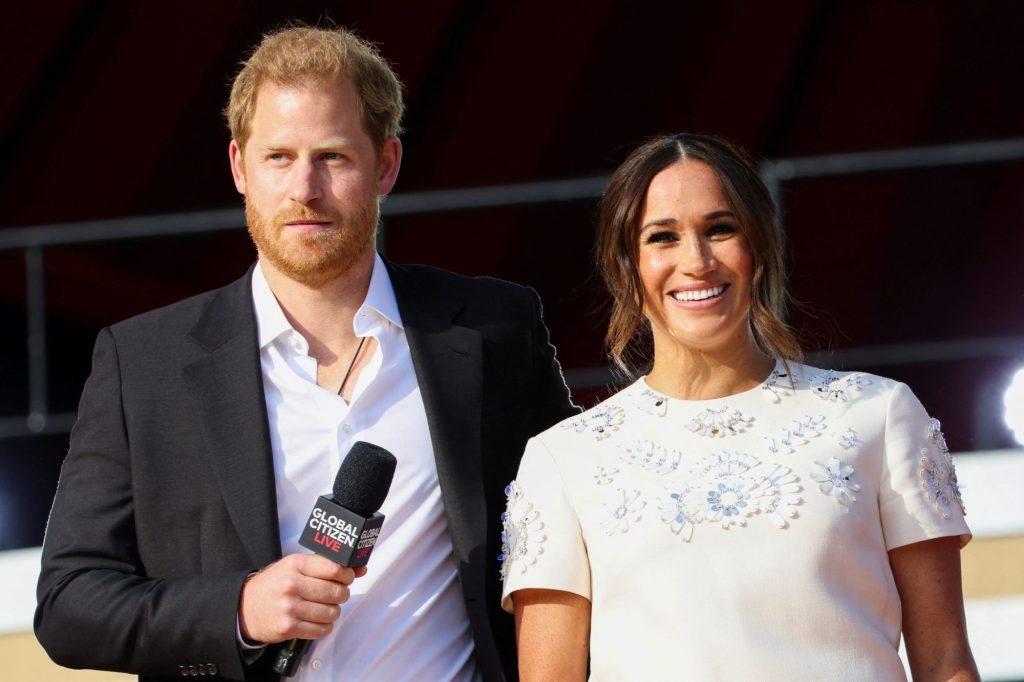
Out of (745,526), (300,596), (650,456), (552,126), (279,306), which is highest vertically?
(552,126)

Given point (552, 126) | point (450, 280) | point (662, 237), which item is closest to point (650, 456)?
point (662, 237)

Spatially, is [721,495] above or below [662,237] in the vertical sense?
below

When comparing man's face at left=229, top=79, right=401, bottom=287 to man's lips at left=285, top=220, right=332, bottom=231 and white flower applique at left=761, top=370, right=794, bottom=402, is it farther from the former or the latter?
white flower applique at left=761, top=370, right=794, bottom=402

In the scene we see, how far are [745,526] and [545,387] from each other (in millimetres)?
507

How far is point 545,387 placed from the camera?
7.02ft

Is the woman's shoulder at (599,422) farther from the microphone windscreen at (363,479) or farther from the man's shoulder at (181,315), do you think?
the man's shoulder at (181,315)

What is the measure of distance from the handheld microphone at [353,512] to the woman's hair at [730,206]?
40 centimetres

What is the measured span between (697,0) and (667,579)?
5.58 meters

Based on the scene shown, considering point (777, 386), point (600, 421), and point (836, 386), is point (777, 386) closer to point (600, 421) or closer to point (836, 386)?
point (836, 386)

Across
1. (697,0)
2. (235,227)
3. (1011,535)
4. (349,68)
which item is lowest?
(1011,535)

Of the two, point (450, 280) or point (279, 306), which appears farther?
point (450, 280)

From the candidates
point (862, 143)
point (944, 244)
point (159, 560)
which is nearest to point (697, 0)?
point (862, 143)

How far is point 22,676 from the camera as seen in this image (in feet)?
9.05

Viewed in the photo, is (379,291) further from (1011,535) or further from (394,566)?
(1011,535)
